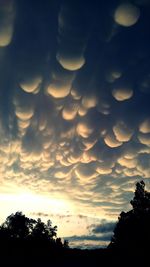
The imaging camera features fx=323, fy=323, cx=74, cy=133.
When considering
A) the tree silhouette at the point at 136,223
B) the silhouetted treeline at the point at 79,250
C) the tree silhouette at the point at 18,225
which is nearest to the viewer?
the silhouetted treeline at the point at 79,250

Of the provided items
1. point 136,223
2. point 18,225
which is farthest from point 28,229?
point 136,223

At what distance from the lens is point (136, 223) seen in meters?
55.0

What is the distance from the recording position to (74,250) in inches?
1286

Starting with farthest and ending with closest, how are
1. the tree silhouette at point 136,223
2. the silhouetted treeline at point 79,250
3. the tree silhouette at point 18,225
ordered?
the tree silhouette at point 18,225
the tree silhouette at point 136,223
the silhouetted treeline at point 79,250

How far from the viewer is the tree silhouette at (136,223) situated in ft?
167

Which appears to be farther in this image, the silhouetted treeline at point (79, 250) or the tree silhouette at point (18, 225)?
the tree silhouette at point (18, 225)

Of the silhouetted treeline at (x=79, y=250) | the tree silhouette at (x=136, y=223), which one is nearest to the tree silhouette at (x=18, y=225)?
the silhouetted treeline at (x=79, y=250)

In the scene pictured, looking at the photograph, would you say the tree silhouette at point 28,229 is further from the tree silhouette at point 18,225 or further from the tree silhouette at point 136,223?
the tree silhouette at point 136,223

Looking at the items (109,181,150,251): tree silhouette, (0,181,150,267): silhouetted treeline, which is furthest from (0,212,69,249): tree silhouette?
(109,181,150,251): tree silhouette

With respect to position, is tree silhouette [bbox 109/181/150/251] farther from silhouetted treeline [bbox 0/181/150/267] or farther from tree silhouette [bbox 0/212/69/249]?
tree silhouette [bbox 0/212/69/249]

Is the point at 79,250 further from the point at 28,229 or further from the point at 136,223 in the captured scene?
the point at 28,229

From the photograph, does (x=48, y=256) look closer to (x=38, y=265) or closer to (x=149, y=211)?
(x=38, y=265)

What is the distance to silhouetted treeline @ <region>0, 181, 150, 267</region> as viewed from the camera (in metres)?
29.1

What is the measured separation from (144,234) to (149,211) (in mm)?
7033
